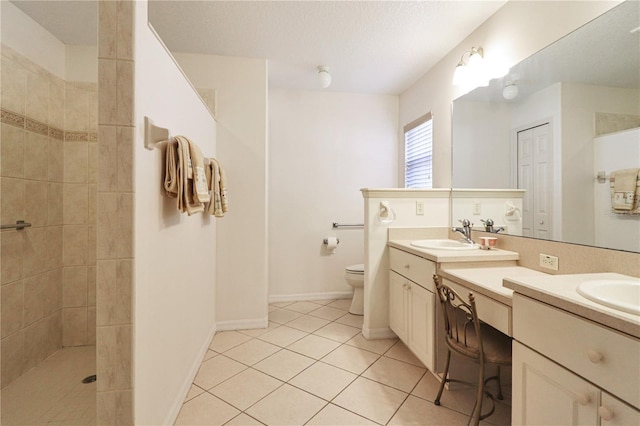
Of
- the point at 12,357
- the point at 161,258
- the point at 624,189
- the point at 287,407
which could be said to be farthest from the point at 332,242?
the point at 12,357

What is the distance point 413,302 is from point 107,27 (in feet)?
7.02

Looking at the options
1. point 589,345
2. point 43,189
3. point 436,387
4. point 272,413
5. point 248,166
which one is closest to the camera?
point 589,345

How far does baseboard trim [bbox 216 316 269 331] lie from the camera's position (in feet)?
8.55

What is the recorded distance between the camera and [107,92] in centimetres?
104

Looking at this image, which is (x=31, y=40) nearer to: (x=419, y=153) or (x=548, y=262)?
(x=419, y=153)

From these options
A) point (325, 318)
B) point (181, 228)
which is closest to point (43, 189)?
point (181, 228)

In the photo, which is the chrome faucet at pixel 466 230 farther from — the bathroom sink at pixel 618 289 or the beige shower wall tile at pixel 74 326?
the beige shower wall tile at pixel 74 326

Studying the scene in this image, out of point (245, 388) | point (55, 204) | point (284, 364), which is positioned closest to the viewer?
point (245, 388)

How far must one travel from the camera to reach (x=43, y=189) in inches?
80.0

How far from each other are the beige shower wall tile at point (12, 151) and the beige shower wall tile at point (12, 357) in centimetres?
104

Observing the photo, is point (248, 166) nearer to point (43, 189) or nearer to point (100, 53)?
point (43, 189)

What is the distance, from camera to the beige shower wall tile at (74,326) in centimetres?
223

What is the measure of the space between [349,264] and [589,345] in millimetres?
2740

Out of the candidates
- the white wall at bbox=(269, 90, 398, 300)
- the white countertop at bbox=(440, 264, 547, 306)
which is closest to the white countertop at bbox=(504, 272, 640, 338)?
the white countertop at bbox=(440, 264, 547, 306)
